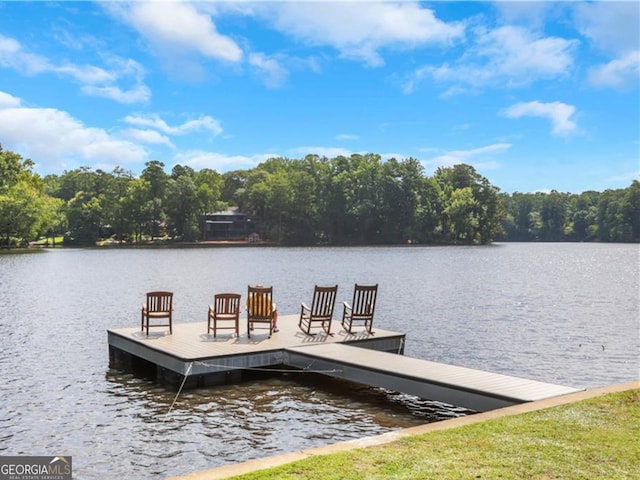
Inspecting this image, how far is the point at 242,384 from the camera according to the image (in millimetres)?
12203

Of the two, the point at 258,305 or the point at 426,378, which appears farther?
the point at 258,305

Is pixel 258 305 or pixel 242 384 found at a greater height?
pixel 258 305

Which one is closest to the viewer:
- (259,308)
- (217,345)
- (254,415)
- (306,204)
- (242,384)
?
(254,415)

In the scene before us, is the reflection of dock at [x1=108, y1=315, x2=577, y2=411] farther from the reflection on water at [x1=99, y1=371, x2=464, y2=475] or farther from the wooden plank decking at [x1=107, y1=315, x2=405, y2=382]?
the reflection on water at [x1=99, y1=371, x2=464, y2=475]

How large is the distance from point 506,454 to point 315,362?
6.67 metres

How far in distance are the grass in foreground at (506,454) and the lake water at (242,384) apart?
2671 millimetres

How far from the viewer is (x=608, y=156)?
82938 millimetres

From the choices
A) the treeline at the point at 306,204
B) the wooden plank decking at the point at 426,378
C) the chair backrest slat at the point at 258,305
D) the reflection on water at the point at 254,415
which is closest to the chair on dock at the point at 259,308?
the chair backrest slat at the point at 258,305

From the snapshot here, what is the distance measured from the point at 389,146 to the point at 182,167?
4352 centimetres

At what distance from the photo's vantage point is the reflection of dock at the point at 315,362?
9539mm

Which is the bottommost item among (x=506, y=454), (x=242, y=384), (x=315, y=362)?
(x=242, y=384)

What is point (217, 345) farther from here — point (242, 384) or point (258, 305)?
point (258, 305)

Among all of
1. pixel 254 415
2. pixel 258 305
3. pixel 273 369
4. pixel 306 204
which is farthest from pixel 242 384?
pixel 306 204

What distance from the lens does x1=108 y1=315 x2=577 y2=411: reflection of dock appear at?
9539 mm
